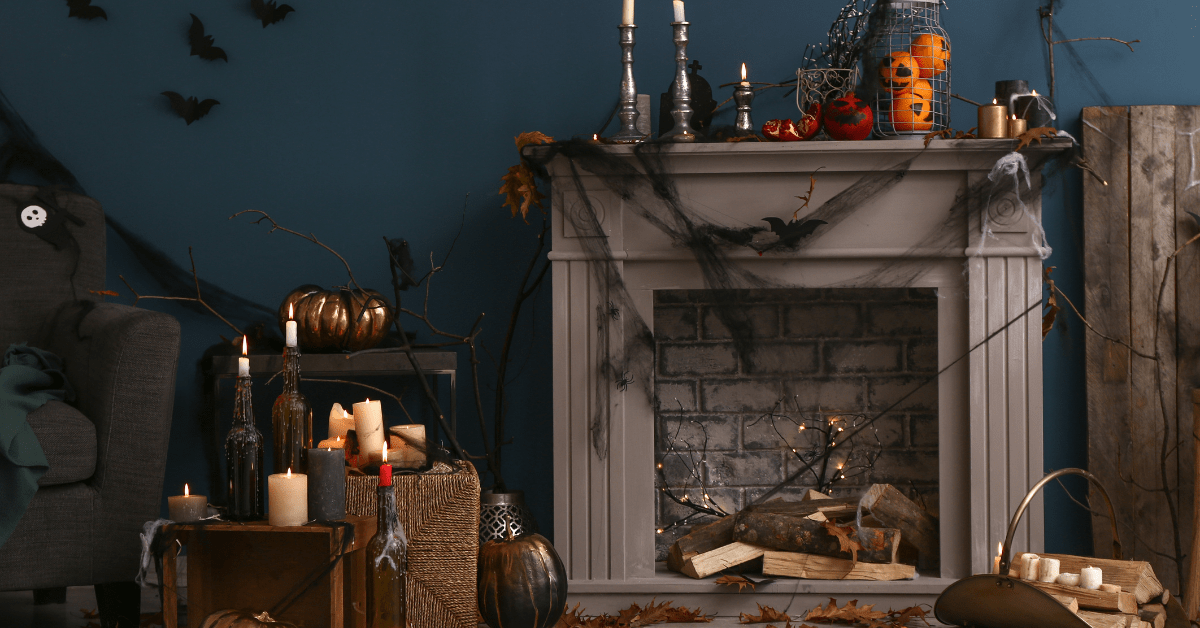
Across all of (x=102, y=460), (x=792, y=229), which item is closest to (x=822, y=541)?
(x=792, y=229)

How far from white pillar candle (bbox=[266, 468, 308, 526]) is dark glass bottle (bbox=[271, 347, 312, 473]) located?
12cm

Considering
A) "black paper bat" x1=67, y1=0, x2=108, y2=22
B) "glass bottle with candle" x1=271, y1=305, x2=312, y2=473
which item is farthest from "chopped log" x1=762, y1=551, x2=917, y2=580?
→ "black paper bat" x1=67, y1=0, x2=108, y2=22

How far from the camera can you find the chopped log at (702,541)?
2.18 metres

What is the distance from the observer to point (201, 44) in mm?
2502

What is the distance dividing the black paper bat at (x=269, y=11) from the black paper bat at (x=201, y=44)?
151 millimetres

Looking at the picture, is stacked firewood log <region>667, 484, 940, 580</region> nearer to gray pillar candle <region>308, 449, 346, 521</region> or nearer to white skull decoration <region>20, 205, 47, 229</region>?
gray pillar candle <region>308, 449, 346, 521</region>

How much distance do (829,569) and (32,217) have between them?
217cm

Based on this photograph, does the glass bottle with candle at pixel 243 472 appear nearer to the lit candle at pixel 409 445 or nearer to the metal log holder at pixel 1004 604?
the lit candle at pixel 409 445

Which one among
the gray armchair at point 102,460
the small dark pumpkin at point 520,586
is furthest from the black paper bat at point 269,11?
the small dark pumpkin at point 520,586

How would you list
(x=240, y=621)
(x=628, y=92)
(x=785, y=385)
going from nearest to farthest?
1. (x=240, y=621)
2. (x=628, y=92)
3. (x=785, y=385)

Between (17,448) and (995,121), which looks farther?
(995,121)

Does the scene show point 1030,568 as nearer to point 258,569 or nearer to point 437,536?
point 437,536

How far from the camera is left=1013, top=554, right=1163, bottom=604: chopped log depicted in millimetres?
1653

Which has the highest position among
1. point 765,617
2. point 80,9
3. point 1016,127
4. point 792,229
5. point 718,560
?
point 80,9
